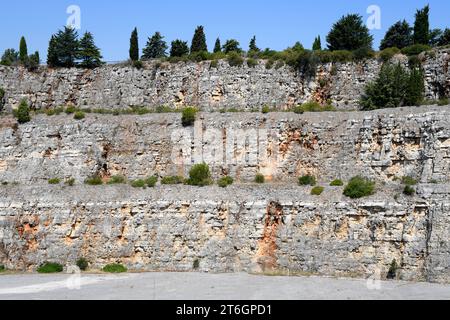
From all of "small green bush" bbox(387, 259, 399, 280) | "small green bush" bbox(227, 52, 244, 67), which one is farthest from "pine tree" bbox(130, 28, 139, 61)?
"small green bush" bbox(387, 259, 399, 280)

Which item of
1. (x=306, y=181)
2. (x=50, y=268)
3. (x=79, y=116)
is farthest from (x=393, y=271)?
(x=79, y=116)

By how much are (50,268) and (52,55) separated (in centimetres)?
2619

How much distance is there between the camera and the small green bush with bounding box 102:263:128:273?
128 ft

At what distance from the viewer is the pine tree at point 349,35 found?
187ft

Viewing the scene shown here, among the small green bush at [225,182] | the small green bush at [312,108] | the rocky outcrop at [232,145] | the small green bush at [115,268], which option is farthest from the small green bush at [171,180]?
the small green bush at [312,108]

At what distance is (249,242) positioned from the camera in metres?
38.7

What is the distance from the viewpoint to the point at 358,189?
3809 cm

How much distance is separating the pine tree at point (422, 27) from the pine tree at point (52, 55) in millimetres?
33198

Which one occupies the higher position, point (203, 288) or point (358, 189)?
point (358, 189)

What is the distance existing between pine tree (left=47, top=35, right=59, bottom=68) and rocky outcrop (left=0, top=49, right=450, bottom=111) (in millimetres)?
981

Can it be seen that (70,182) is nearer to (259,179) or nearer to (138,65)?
(259,179)

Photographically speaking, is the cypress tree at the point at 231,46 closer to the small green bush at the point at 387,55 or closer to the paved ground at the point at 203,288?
the small green bush at the point at 387,55
